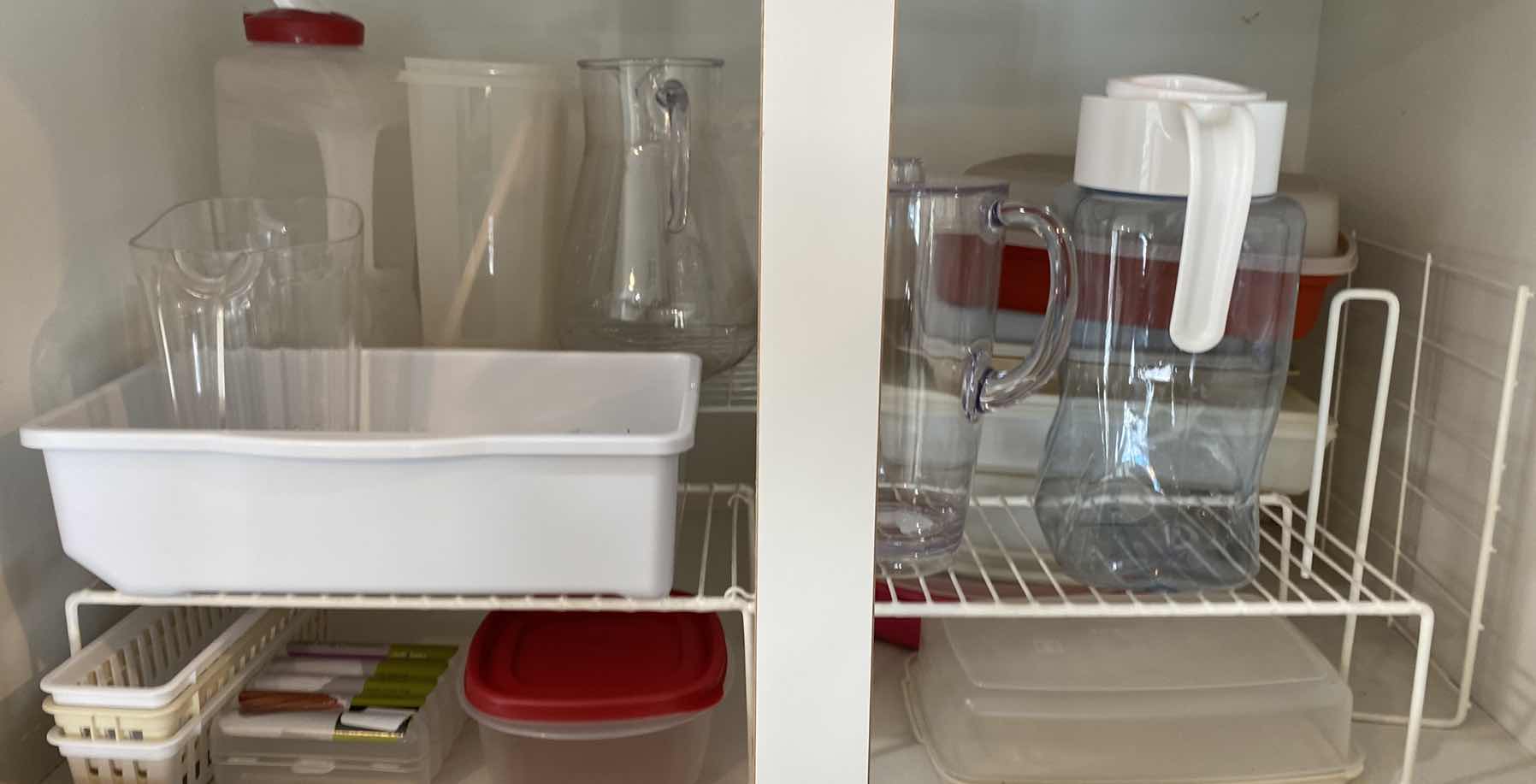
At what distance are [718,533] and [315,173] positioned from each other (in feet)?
1.70

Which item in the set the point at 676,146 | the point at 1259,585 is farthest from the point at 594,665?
the point at 1259,585

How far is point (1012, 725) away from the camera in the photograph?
2.86ft

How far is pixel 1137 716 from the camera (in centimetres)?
88

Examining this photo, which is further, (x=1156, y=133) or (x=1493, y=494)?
(x=1493, y=494)

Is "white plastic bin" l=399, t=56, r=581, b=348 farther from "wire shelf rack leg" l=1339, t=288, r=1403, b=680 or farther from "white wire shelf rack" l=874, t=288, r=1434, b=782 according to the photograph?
"wire shelf rack leg" l=1339, t=288, r=1403, b=680

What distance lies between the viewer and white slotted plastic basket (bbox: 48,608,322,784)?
78 cm

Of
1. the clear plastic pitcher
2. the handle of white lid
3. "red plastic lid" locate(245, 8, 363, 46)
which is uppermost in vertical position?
"red plastic lid" locate(245, 8, 363, 46)

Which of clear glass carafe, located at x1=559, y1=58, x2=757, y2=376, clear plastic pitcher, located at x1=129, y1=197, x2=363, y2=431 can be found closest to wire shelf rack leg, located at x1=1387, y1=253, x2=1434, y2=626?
clear glass carafe, located at x1=559, y1=58, x2=757, y2=376

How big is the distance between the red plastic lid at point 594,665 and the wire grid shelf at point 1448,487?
0.51 metres

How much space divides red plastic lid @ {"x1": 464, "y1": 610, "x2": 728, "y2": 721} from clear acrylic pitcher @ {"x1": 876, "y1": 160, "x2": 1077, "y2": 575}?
16 cm

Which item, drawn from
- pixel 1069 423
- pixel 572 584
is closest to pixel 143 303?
pixel 572 584

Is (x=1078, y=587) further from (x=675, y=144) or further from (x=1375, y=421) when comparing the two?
(x=675, y=144)

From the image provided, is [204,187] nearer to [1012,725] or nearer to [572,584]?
[572,584]

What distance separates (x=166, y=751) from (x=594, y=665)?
0.29 m
